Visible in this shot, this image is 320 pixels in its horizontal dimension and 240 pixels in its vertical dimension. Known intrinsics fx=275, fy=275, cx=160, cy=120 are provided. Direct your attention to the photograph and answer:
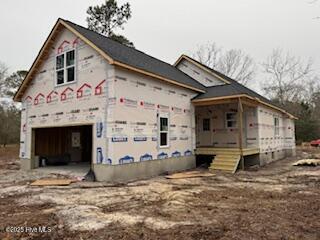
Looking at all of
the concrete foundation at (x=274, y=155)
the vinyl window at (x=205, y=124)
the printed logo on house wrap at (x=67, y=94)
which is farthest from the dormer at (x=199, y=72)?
the printed logo on house wrap at (x=67, y=94)

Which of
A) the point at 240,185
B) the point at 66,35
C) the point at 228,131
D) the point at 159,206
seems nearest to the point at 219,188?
the point at 240,185

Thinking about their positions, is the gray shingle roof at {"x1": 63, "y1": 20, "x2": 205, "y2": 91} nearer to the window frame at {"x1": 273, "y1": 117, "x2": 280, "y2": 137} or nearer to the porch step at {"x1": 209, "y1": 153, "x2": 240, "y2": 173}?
the porch step at {"x1": 209, "y1": 153, "x2": 240, "y2": 173}

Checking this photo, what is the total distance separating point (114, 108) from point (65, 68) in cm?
394

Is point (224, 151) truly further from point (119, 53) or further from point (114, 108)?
point (119, 53)

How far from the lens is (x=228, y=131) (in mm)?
16969

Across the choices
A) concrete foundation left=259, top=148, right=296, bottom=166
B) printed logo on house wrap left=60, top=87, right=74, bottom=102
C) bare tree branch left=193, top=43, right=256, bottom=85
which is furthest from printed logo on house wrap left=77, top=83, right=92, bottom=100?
bare tree branch left=193, top=43, right=256, bottom=85

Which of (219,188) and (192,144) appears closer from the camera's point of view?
(219,188)

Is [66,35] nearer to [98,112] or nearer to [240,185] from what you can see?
[98,112]

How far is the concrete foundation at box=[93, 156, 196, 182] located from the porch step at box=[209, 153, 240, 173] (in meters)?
1.70

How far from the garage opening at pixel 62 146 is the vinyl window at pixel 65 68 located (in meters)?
3.55

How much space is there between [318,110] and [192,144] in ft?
105

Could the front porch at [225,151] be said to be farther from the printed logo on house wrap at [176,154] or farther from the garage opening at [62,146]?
the garage opening at [62,146]

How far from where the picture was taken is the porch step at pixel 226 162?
13142 millimetres

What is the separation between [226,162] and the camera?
1359 centimetres
